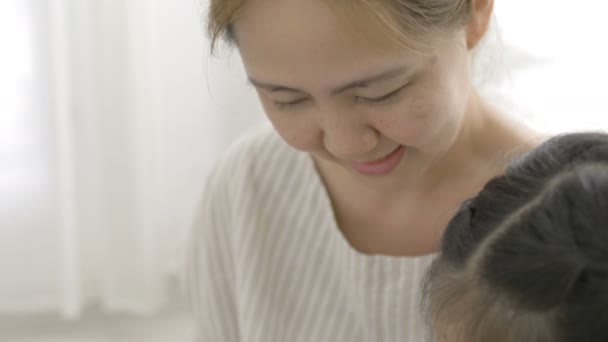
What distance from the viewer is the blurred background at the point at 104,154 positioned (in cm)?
176

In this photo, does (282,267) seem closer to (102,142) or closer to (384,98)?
(384,98)

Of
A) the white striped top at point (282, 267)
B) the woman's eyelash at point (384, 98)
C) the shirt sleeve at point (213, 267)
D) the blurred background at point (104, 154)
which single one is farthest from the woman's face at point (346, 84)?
the blurred background at point (104, 154)

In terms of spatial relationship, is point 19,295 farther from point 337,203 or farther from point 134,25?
point 337,203

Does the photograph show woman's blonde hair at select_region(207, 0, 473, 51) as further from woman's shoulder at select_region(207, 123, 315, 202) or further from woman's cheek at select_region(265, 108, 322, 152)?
woman's shoulder at select_region(207, 123, 315, 202)

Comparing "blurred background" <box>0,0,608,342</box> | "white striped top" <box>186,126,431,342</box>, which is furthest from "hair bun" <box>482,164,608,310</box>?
"blurred background" <box>0,0,608,342</box>

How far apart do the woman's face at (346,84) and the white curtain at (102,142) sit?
73 cm

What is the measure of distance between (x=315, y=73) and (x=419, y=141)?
138 millimetres

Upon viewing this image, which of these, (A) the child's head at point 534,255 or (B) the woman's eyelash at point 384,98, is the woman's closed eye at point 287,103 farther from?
(A) the child's head at point 534,255

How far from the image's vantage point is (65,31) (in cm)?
175

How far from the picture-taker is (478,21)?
0.97m

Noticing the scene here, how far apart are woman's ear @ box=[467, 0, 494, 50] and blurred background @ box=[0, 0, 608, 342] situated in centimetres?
73

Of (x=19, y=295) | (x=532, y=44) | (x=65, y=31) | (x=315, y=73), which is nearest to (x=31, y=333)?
(x=19, y=295)

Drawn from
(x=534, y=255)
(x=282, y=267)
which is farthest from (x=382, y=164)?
(x=534, y=255)

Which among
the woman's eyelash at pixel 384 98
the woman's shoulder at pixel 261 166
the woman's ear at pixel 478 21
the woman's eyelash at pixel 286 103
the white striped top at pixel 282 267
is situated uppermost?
the woman's ear at pixel 478 21
